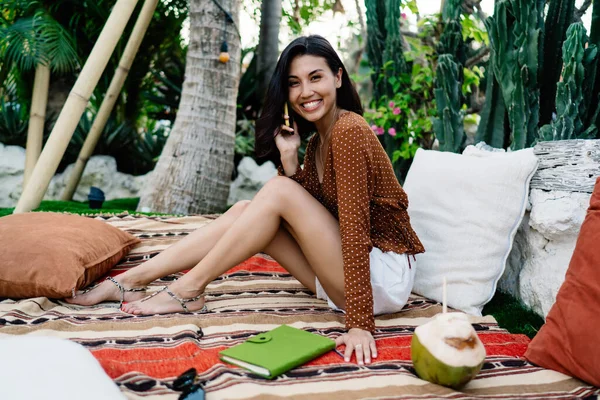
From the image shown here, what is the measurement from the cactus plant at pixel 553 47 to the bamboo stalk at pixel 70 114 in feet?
8.99

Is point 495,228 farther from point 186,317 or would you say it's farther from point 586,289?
point 186,317

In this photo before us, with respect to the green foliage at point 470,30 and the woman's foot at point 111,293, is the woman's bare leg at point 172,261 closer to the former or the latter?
the woman's foot at point 111,293

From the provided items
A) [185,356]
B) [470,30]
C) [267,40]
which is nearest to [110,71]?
[267,40]

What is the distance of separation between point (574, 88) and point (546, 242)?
736 mm

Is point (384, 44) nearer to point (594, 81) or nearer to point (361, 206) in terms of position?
point (594, 81)

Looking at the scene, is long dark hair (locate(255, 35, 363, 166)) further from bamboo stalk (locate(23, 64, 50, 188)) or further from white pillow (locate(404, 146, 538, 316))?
bamboo stalk (locate(23, 64, 50, 188))

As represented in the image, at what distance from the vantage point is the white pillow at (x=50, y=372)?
1.21 meters

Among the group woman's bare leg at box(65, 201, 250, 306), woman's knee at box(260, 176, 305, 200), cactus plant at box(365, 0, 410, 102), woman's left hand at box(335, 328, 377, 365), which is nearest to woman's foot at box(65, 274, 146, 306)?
woman's bare leg at box(65, 201, 250, 306)

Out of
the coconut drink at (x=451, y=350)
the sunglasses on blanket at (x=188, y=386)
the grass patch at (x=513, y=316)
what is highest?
the coconut drink at (x=451, y=350)

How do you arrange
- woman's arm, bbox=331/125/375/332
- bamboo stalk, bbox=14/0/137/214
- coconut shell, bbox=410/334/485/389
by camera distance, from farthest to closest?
bamboo stalk, bbox=14/0/137/214, woman's arm, bbox=331/125/375/332, coconut shell, bbox=410/334/485/389

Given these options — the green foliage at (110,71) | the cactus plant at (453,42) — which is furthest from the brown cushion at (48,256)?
the green foliage at (110,71)

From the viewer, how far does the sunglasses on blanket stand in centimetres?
145

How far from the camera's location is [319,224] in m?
2.20

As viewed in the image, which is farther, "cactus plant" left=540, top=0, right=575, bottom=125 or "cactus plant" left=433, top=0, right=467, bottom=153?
"cactus plant" left=433, top=0, right=467, bottom=153
